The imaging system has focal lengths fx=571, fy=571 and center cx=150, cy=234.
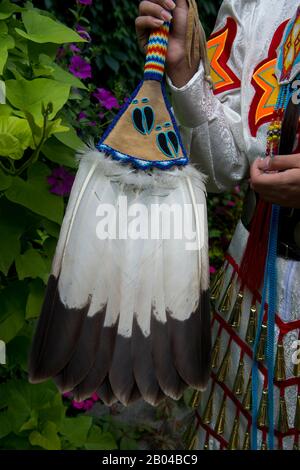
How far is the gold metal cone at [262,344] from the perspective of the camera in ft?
3.60

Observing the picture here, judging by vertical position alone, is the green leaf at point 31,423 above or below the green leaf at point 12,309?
below

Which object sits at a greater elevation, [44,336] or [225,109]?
[225,109]

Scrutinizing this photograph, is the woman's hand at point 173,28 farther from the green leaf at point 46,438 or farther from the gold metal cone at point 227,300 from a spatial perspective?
the green leaf at point 46,438

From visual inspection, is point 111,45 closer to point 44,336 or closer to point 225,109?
point 225,109

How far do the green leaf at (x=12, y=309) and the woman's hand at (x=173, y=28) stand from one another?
0.48 m

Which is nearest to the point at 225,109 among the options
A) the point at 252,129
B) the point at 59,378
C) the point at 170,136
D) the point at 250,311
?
the point at 252,129

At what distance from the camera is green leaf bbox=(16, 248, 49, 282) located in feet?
3.33

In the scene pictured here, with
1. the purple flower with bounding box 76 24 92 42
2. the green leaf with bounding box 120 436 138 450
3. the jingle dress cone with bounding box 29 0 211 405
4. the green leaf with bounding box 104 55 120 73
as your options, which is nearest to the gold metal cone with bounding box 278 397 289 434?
the jingle dress cone with bounding box 29 0 211 405

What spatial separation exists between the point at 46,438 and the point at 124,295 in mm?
530

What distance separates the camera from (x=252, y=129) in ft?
3.65

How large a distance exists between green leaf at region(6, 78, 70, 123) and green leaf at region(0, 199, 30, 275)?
17 centimetres

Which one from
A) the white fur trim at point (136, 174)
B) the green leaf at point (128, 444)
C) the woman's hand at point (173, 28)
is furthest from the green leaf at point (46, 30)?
the green leaf at point (128, 444)

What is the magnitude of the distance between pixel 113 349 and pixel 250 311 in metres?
0.39
